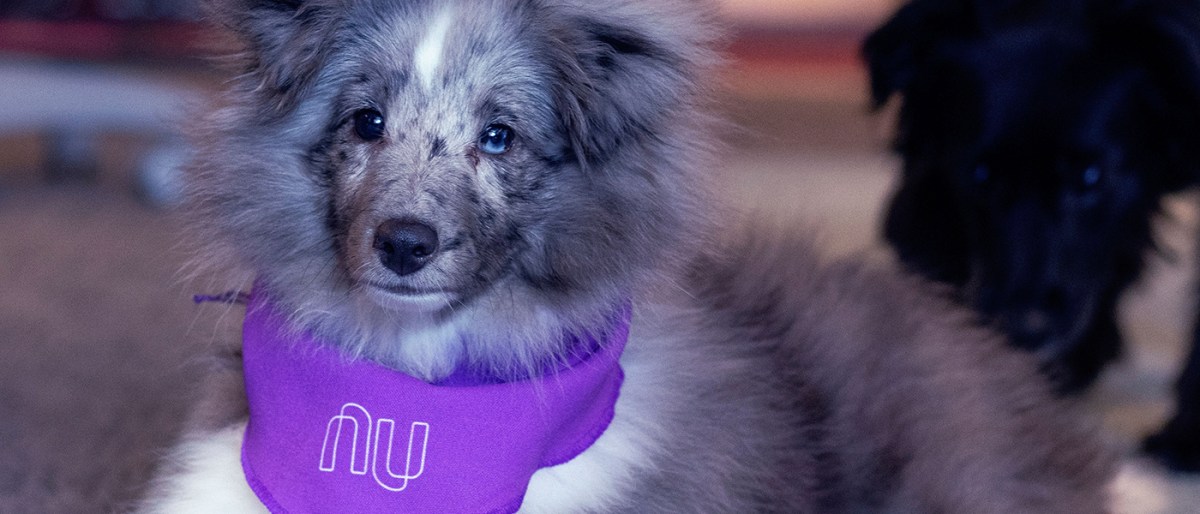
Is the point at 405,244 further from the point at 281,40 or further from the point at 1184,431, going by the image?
the point at 1184,431

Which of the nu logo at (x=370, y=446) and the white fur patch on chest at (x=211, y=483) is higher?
the nu logo at (x=370, y=446)

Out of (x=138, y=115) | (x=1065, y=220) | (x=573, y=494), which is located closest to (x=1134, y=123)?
(x=1065, y=220)

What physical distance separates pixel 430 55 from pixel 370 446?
0.55 m

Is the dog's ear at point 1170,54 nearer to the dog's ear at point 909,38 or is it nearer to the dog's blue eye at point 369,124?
the dog's ear at point 909,38

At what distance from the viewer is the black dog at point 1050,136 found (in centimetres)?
274

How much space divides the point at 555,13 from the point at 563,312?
1.38 ft

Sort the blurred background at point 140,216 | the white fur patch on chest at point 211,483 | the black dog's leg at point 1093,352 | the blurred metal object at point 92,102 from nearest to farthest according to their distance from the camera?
1. the white fur patch on chest at point 211,483
2. the blurred background at point 140,216
3. the black dog's leg at point 1093,352
4. the blurred metal object at point 92,102

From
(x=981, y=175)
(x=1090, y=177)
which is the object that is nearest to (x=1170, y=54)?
(x=1090, y=177)

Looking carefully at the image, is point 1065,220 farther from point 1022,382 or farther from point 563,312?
point 563,312

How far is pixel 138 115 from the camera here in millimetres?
5359

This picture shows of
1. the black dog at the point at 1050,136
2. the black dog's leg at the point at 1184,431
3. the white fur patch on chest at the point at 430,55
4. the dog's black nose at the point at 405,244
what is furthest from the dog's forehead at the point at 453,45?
the black dog's leg at the point at 1184,431

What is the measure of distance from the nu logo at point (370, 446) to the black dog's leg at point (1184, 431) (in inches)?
73.0

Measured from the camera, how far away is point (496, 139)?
5.63ft

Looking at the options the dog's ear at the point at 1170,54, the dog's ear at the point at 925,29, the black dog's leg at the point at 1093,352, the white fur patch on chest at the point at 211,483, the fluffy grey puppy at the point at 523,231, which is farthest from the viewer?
the black dog's leg at the point at 1093,352
